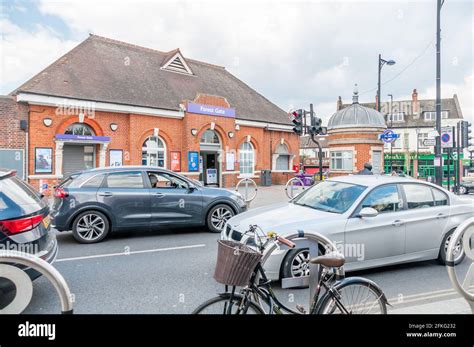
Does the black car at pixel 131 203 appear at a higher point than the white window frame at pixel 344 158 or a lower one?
lower

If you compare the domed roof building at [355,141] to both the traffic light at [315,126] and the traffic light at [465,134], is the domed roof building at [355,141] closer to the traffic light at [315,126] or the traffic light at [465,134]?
the traffic light at [465,134]

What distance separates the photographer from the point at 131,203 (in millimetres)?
7102

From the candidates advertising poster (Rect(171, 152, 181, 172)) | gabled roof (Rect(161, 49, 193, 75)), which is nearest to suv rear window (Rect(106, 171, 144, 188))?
advertising poster (Rect(171, 152, 181, 172))

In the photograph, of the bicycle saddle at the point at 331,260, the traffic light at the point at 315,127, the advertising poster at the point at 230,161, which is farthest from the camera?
the advertising poster at the point at 230,161

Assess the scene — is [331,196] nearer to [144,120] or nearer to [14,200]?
[14,200]

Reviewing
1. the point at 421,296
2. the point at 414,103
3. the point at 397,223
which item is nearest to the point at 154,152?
the point at 397,223

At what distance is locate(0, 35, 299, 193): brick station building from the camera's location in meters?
14.9

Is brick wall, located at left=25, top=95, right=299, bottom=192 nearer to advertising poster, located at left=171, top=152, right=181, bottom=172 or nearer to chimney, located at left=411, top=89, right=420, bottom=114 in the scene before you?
advertising poster, located at left=171, top=152, right=181, bottom=172

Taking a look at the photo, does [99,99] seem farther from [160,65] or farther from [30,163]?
[160,65]

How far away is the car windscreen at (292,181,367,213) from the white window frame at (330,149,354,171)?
13.0 meters

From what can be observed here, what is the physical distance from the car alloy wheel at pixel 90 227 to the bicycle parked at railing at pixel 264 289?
525 centimetres

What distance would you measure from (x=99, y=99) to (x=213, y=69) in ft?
42.7

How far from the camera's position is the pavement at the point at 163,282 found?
3714 mm

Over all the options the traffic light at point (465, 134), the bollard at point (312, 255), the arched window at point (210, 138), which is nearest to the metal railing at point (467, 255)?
the bollard at point (312, 255)
